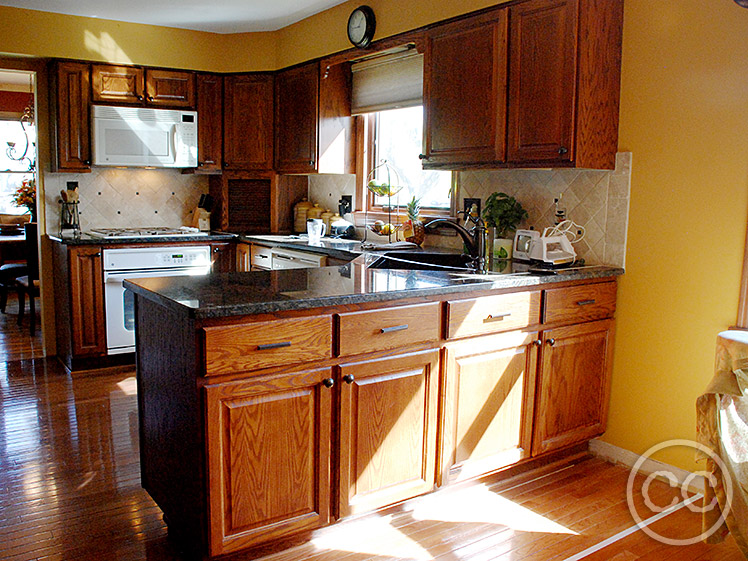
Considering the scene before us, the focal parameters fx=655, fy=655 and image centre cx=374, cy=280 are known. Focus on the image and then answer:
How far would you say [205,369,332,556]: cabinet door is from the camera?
198 cm

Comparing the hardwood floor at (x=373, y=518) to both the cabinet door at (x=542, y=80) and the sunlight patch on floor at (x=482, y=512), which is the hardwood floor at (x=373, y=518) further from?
the cabinet door at (x=542, y=80)

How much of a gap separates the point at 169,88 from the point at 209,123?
0.37 metres

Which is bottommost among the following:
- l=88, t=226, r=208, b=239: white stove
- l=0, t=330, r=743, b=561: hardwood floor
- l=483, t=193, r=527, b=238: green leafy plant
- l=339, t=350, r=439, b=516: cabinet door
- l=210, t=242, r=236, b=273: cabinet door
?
l=0, t=330, r=743, b=561: hardwood floor

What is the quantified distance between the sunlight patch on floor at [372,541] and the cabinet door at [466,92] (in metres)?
1.72

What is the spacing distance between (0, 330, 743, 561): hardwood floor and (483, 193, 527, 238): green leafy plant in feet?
3.96

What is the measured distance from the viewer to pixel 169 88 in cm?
480

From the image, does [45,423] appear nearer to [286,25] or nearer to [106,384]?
[106,384]

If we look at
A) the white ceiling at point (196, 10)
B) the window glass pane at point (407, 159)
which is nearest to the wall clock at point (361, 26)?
the white ceiling at point (196, 10)

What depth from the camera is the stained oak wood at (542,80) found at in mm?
2783

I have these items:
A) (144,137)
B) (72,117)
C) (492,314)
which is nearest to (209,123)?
(144,137)

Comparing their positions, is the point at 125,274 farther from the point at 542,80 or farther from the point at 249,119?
the point at 542,80

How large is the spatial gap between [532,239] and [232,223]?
2.84 m

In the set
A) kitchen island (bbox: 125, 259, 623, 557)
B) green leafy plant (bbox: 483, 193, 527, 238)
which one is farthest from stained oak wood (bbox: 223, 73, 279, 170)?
kitchen island (bbox: 125, 259, 623, 557)

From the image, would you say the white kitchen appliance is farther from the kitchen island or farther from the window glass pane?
the kitchen island
